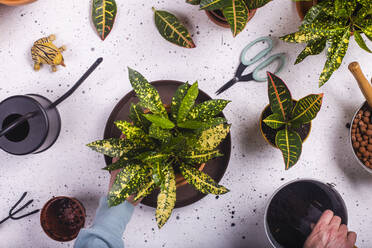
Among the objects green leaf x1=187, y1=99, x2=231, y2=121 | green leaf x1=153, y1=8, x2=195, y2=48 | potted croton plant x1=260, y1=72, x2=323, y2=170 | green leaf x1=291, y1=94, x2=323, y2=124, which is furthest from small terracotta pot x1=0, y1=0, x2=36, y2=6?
green leaf x1=291, y1=94, x2=323, y2=124

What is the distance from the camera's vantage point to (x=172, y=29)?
3.33ft

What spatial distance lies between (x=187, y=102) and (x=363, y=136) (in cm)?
61

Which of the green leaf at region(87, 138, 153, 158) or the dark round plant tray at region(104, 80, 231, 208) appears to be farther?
the dark round plant tray at region(104, 80, 231, 208)

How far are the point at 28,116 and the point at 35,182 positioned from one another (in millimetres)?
304

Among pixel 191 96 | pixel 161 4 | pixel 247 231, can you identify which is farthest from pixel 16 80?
pixel 247 231

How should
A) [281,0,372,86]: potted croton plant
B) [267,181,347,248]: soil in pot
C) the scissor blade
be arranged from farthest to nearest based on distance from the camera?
the scissor blade, [267,181,347,248]: soil in pot, [281,0,372,86]: potted croton plant

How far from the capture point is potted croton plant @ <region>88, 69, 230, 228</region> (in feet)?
2.36

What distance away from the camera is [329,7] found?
846 mm

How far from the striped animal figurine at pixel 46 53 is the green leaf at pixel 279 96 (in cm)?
64

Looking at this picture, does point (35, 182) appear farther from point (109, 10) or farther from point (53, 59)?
point (109, 10)

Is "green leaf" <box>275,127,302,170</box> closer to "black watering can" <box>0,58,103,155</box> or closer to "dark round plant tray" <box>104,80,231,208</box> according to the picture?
"dark round plant tray" <box>104,80,231,208</box>

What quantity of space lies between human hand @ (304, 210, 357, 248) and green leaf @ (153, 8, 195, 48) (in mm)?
669

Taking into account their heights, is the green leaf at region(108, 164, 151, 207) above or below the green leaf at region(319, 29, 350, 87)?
below

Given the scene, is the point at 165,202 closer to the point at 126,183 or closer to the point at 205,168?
the point at 126,183
